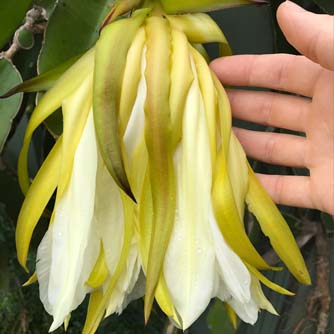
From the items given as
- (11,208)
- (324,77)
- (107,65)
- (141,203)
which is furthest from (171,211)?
(11,208)

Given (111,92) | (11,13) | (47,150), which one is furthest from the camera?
(47,150)

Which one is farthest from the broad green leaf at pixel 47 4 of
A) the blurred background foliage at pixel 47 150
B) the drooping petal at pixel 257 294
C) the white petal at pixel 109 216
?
the drooping petal at pixel 257 294

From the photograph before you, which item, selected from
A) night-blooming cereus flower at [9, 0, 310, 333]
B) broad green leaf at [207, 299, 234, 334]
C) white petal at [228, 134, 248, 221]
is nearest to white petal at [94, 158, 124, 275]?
night-blooming cereus flower at [9, 0, 310, 333]

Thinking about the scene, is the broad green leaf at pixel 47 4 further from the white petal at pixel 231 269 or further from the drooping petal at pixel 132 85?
the white petal at pixel 231 269

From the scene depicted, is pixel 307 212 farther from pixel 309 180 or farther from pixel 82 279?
pixel 82 279

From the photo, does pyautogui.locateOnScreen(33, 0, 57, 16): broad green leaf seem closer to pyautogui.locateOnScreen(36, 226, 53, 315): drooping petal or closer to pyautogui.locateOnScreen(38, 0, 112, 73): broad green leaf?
pyautogui.locateOnScreen(38, 0, 112, 73): broad green leaf

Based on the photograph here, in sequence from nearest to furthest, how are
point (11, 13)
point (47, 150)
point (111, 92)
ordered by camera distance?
point (111, 92) < point (11, 13) < point (47, 150)

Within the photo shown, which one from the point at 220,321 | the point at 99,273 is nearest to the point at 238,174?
the point at 99,273

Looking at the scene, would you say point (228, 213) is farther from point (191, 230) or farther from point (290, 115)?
point (290, 115)
